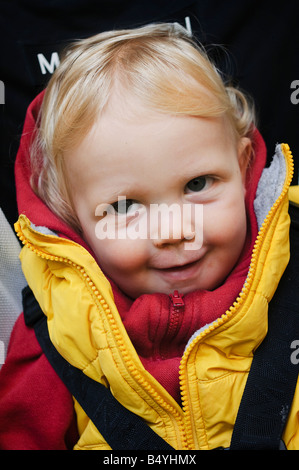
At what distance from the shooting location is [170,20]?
1.44 metres

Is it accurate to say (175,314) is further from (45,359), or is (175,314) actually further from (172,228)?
(45,359)

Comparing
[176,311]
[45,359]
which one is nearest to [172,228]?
[176,311]

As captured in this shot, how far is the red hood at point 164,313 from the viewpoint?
121 centimetres

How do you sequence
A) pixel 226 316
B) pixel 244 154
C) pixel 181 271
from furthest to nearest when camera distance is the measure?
pixel 244 154 → pixel 181 271 → pixel 226 316

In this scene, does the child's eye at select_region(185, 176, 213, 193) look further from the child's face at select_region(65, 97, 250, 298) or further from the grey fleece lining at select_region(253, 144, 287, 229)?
the grey fleece lining at select_region(253, 144, 287, 229)

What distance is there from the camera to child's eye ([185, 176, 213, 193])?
1221 mm

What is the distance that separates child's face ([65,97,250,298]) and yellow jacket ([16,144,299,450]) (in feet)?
0.27

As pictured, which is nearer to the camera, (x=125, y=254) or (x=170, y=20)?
A: (x=125, y=254)

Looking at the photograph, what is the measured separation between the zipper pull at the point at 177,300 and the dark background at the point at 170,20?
19.9 inches

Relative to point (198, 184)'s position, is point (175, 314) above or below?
below

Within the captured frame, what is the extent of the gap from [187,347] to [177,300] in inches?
4.4

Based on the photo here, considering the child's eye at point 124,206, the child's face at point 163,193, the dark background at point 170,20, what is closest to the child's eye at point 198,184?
the child's face at point 163,193

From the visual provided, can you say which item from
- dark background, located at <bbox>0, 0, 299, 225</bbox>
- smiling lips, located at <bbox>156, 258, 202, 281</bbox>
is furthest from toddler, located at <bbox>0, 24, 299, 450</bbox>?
dark background, located at <bbox>0, 0, 299, 225</bbox>
